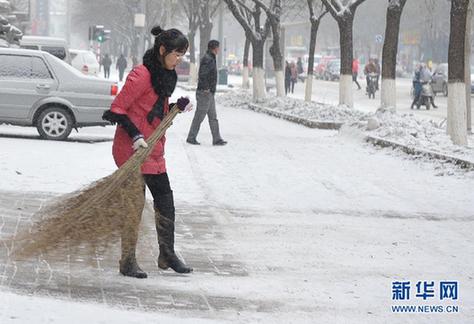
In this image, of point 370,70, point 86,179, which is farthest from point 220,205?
point 370,70

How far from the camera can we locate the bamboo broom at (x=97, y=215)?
7.21 metres

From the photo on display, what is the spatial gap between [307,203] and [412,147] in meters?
5.78

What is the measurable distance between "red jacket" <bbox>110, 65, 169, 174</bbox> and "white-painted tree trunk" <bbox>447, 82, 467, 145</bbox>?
11003 millimetres

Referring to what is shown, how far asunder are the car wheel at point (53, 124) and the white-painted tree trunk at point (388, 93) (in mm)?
7173

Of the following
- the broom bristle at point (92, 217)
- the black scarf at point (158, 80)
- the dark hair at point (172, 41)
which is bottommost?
the broom bristle at point (92, 217)

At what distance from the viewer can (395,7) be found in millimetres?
22266

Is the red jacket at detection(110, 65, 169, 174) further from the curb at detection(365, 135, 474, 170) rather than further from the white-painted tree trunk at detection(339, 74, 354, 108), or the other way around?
the white-painted tree trunk at detection(339, 74, 354, 108)

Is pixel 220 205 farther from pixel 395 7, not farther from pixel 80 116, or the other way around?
pixel 395 7

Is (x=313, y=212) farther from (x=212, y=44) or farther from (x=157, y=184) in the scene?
(x=212, y=44)

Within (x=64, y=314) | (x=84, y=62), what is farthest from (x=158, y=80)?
(x=84, y=62)

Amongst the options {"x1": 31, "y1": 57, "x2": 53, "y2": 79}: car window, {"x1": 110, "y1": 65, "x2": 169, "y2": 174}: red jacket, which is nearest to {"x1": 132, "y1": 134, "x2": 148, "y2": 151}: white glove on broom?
{"x1": 110, "y1": 65, "x2": 169, "y2": 174}: red jacket

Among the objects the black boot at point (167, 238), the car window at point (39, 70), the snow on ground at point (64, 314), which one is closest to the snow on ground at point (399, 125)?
the car window at point (39, 70)

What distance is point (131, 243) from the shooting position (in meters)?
7.43

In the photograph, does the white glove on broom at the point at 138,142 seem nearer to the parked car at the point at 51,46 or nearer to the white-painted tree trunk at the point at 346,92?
the white-painted tree trunk at the point at 346,92
